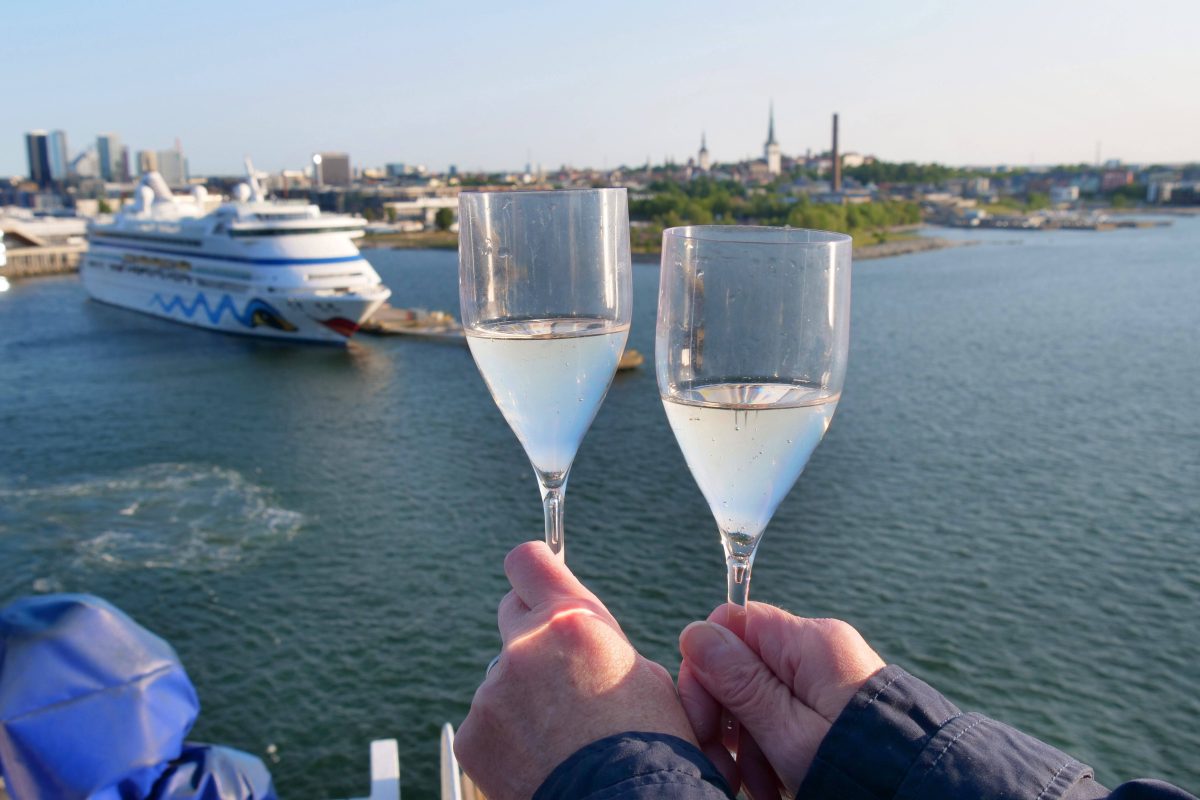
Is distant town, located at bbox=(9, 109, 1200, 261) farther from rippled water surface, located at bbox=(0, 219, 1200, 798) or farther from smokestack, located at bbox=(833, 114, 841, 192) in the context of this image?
rippled water surface, located at bbox=(0, 219, 1200, 798)

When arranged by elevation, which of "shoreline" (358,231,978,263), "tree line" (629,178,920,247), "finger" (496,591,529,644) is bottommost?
"shoreline" (358,231,978,263)

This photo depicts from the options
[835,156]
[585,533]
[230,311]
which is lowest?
[585,533]

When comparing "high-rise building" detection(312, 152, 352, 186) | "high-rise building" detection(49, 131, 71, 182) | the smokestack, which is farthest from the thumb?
"high-rise building" detection(49, 131, 71, 182)

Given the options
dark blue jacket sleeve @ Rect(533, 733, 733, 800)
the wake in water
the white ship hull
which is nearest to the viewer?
dark blue jacket sleeve @ Rect(533, 733, 733, 800)

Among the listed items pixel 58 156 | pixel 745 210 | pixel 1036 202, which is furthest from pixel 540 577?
pixel 58 156

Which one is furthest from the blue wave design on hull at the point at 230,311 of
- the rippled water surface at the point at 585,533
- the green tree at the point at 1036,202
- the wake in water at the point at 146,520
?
the green tree at the point at 1036,202

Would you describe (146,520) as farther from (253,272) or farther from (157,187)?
(157,187)
